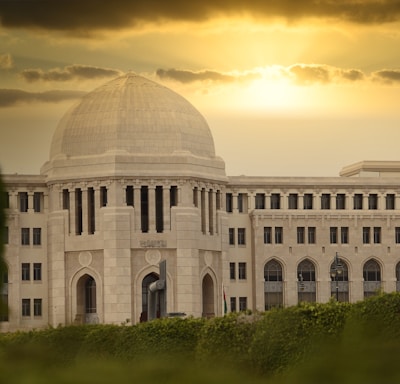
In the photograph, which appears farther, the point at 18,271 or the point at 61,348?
the point at 18,271

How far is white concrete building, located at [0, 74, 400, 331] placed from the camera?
134500 millimetres

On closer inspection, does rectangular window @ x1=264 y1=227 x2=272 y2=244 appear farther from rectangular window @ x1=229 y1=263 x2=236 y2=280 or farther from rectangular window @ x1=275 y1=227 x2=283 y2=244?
rectangular window @ x1=229 y1=263 x2=236 y2=280

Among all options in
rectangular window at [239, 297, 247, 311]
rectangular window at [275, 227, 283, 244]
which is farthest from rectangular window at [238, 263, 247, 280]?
rectangular window at [275, 227, 283, 244]

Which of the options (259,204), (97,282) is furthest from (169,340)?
(259,204)

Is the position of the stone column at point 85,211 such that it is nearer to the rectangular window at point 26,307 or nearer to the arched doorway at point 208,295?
the rectangular window at point 26,307

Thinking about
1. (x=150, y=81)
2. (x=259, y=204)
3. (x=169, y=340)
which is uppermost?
(x=150, y=81)

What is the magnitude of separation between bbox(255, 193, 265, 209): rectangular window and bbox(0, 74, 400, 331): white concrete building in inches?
5.5

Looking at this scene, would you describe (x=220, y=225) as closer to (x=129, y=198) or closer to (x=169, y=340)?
(x=129, y=198)

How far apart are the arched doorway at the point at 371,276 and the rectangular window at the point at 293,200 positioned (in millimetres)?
9067

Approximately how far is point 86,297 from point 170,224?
34.1ft

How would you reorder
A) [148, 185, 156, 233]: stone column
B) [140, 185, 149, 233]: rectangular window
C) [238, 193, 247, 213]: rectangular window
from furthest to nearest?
[238, 193, 247, 213]: rectangular window
[140, 185, 149, 233]: rectangular window
[148, 185, 156, 233]: stone column

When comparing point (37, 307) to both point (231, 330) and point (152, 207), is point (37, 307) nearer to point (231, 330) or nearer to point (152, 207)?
point (152, 207)

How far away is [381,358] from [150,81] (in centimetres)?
13573

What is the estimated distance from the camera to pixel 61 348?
14414mm
